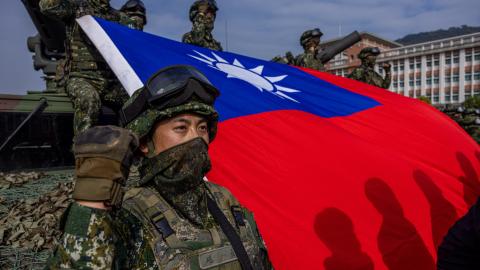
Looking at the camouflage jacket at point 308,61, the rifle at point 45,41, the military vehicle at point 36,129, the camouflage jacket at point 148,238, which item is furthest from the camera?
the camouflage jacket at point 308,61

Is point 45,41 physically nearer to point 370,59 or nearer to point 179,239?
point 179,239

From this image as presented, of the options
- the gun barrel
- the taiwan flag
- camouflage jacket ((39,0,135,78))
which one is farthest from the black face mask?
the gun barrel

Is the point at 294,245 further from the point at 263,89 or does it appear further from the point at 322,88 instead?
the point at 322,88

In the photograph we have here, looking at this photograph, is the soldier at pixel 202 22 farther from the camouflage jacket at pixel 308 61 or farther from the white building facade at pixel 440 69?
the white building facade at pixel 440 69

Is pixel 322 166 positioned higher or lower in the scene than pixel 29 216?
higher

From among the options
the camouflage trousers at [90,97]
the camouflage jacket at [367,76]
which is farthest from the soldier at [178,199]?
the camouflage jacket at [367,76]

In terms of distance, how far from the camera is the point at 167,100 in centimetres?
161

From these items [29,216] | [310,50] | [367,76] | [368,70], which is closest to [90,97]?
[29,216]

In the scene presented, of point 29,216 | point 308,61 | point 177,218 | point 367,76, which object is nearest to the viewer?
point 177,218

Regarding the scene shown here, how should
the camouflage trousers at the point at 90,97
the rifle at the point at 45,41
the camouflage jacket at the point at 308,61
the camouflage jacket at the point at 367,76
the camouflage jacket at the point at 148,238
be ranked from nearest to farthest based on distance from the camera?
the camouflage jacket at the point at 148,238, the camouflage trousers at the point at 90,97, the rifle at the point at 45,41, the camouflage jacket at the point at 308,61, the camouflage jacket at the point at 367,76

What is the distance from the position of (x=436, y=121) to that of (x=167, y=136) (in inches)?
185

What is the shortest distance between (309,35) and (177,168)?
7719 mm

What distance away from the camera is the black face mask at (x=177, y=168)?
155 centimetres

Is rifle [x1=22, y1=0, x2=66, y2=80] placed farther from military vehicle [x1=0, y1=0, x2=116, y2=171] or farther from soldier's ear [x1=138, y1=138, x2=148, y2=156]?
soldier's ear [x1=138, y1=138, x2=148, y2=156]
